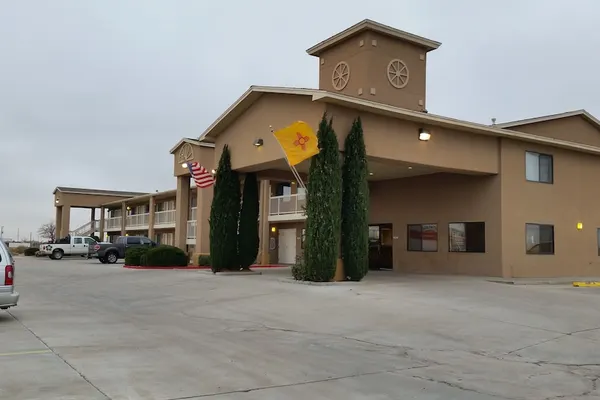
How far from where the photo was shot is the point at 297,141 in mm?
16484

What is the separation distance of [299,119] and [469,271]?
851 cm

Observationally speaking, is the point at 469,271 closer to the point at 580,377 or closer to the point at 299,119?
the point at 299,119

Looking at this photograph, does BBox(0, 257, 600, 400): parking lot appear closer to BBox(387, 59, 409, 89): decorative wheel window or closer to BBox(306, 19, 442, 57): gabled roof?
BBox(387, 59, 409, 89): decorative wheel window

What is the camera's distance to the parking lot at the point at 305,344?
6230 mm

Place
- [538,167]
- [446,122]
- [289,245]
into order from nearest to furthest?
[446,122] → [538,167] → [289,245]

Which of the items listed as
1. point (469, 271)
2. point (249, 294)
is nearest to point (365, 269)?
point (249, 294)

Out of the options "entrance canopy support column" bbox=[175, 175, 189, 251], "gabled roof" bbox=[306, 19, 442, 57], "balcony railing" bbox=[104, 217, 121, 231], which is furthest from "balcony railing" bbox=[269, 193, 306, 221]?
"balcony railing" bbox=[104, 217, 121, 231]

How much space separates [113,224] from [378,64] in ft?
132

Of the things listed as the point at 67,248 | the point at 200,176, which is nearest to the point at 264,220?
the point at 200,176

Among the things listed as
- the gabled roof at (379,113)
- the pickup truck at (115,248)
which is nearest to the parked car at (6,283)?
the gabled roof at (379,113)

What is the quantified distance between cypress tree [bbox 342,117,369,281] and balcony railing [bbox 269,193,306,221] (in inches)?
504

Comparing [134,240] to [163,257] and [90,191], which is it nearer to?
[163,257]

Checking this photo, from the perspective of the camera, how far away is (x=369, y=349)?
336 inches

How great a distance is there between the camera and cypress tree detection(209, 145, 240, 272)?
2084 cm
